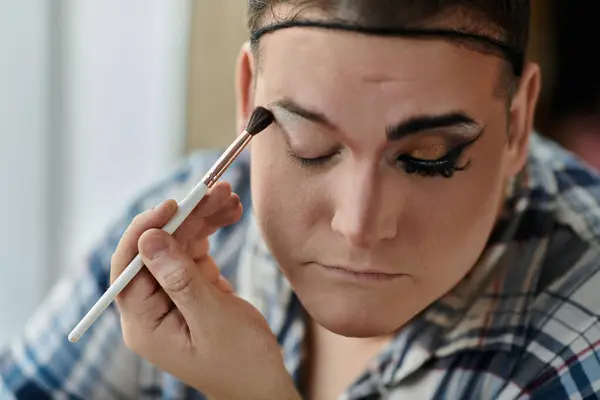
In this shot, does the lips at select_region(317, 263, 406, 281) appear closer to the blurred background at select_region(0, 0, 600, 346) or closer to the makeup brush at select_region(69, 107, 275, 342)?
the makeup brush at select_region(69, 107, 275, 342)

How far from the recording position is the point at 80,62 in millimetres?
1222

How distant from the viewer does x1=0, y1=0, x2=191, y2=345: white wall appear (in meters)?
1.16

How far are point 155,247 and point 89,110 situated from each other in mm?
638

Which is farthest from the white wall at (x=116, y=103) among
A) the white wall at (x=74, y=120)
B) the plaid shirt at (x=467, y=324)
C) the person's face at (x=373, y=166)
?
the person's face at (x=373, y=166)

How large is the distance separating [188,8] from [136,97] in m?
0.15

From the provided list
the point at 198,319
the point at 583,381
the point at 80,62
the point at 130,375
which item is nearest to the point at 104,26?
the point at 80,62

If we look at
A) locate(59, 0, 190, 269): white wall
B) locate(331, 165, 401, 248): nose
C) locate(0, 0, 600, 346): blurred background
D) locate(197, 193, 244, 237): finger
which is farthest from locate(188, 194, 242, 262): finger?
locate(59, 0, 190, 269): white wall

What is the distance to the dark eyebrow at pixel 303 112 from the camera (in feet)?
2.07

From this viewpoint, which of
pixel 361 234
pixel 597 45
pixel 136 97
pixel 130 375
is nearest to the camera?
pixel 361 234

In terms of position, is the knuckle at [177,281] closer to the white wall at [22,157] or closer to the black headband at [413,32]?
the black headband at [413,32]

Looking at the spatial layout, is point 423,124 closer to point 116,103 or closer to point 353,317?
point 353,317

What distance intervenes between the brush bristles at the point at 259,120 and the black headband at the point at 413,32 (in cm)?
6

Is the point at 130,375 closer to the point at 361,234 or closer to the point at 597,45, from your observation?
the point at 361,234

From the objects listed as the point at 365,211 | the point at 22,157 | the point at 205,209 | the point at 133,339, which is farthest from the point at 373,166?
the point at 22,157
